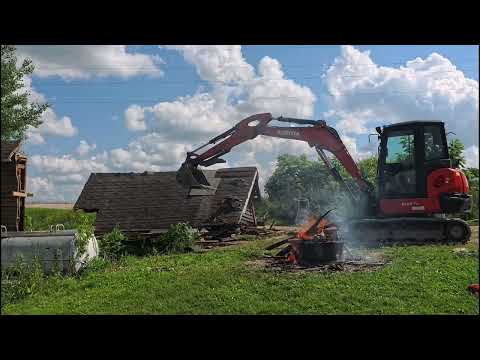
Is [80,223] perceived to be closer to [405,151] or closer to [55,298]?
[55,298]

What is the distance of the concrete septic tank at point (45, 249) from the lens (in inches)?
308

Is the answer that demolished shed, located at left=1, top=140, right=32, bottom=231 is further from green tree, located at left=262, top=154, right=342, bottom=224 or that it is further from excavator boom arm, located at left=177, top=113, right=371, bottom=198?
green tree, located at left=262, top=154, right=342, bottom=224

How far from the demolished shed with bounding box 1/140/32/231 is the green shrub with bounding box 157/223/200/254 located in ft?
12.4

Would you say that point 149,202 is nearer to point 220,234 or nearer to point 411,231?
point 220,234

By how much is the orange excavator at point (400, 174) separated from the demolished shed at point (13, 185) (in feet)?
11.9

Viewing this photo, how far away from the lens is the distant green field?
9.10 meters

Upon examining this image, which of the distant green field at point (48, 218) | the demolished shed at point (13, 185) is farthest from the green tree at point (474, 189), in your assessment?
the demolished shed at point (13, 185)

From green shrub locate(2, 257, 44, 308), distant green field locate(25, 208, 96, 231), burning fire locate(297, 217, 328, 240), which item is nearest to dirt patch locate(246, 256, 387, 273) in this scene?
burning fire locate(297, 217, 328, 240)

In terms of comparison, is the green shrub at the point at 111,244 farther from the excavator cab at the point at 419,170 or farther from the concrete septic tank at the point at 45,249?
the excavator cab at the point at 419,170

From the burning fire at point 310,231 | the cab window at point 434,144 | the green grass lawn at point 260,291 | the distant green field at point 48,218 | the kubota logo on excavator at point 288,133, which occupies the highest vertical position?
the kubota logo on excavator at point 288,133

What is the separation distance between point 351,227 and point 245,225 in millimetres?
5991
